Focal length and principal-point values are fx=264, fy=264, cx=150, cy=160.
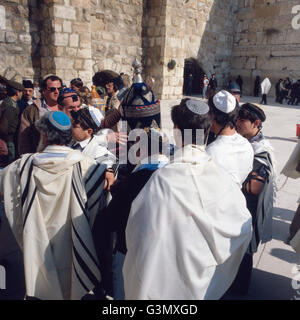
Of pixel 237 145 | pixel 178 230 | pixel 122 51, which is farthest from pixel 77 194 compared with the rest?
pixel 122 51

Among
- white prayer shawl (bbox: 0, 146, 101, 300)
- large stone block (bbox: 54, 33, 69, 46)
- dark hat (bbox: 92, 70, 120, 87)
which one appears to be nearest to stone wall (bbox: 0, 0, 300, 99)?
large stone block (bbox: 54, 33, 69, 46)

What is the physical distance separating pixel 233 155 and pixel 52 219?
1.40m

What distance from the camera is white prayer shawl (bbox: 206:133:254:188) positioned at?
6.53 feet

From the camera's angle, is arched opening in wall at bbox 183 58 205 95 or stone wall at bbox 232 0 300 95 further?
arched opening in wall at bbox 183 58 205 95

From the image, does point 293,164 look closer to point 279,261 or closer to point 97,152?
point 279,261

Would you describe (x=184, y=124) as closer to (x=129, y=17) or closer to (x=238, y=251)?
(x=238, y=251)

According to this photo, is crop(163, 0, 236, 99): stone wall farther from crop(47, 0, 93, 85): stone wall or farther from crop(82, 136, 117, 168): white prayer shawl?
crop(82, 136, 117, 168): white prayer shawl

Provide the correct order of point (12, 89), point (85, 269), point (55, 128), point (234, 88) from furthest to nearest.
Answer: point (234, 88)
point (12, 89)
point (85, 269)
point (55, 128)

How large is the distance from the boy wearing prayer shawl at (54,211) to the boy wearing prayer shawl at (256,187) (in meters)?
1.29

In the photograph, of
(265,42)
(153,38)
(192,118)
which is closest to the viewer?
(192,118)

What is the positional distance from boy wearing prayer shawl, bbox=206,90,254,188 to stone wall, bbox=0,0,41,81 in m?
7.86

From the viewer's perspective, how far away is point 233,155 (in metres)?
2.03

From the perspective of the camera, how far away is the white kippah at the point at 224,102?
2104 millimetres

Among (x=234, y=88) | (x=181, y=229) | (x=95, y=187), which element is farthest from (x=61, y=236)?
(x=234, y=88)
